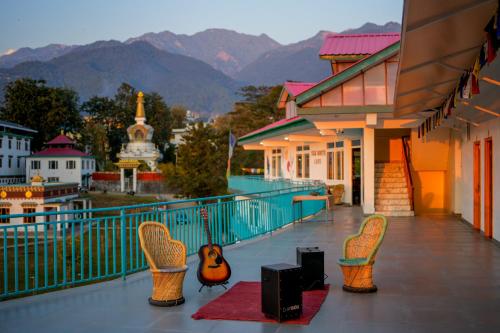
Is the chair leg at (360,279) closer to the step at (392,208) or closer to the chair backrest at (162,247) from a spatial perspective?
the chair backrest at (162,247)

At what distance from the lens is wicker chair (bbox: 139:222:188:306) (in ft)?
22.8

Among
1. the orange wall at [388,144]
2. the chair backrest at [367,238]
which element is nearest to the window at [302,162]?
the orange wall at [388,144]

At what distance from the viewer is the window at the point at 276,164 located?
36.5 m

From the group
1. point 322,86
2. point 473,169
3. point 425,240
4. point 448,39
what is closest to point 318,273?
point 448,39

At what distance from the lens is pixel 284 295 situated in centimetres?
618

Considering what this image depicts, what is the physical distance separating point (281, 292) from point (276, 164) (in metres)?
30.6

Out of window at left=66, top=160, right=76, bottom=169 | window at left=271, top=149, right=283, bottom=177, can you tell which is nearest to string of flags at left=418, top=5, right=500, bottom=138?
window at left=271, top=149, right=283, bottom=177

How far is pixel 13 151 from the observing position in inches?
2454

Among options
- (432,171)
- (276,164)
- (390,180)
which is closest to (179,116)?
(276,164)

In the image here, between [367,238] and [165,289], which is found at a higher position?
[367,238]

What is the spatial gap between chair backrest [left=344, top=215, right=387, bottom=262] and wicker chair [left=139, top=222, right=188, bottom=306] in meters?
2.47

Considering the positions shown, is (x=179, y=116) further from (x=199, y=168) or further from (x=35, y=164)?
(x=199, y=168)

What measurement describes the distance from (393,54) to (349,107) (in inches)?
85.7

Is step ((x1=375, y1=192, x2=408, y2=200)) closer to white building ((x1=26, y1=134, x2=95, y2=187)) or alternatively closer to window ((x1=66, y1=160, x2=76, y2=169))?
white building ((x1=26, y1=134, x2=95, y2=187))
